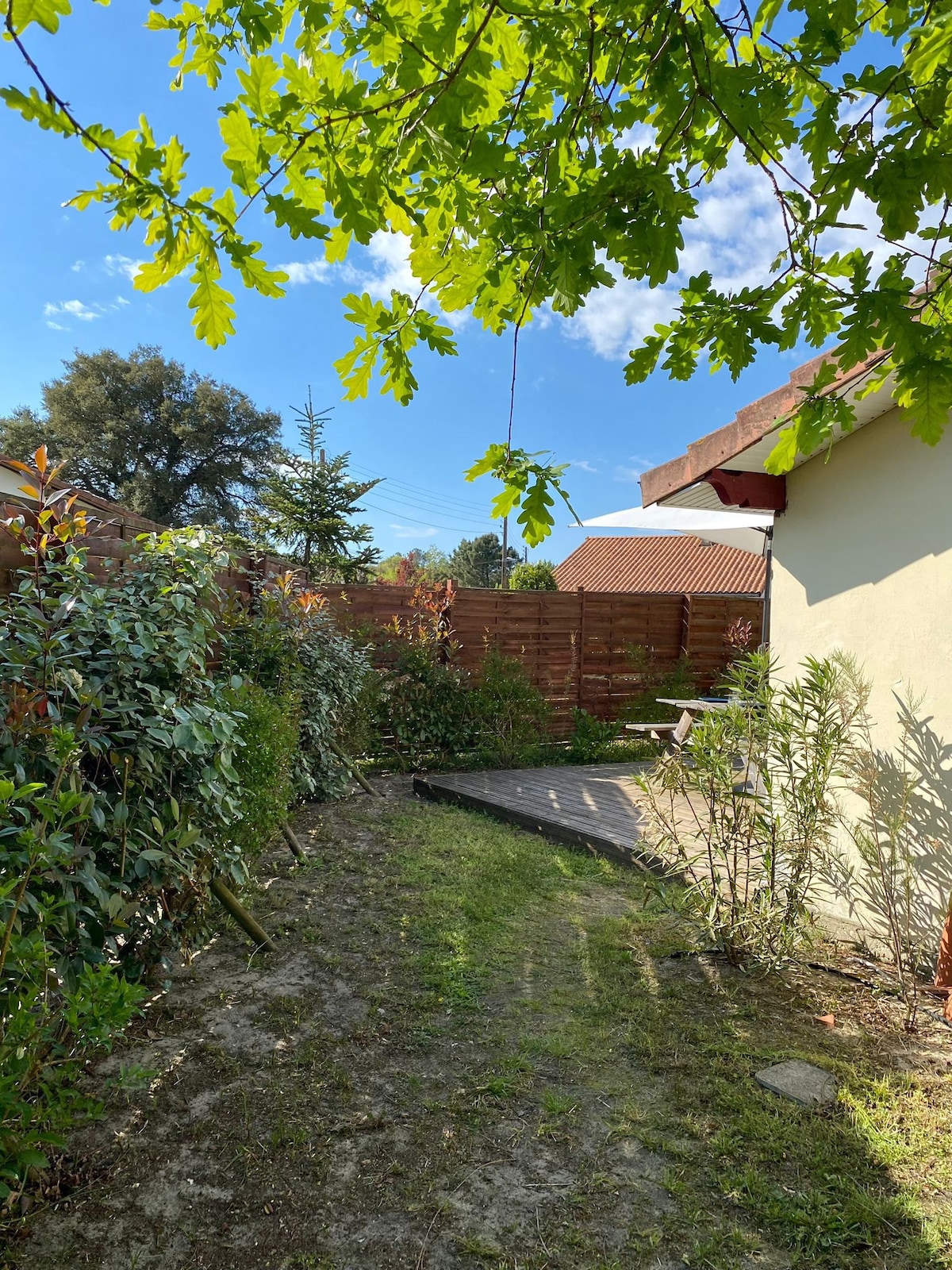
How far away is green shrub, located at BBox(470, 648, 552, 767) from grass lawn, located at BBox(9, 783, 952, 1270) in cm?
433

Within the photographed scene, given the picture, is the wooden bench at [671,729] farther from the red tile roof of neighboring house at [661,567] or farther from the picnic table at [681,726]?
the red tile roof of neighboring house at [661,567]

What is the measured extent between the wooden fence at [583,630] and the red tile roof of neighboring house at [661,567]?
15472mm

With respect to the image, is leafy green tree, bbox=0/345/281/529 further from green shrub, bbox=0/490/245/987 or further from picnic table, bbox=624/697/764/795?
green shrub, bbox=0/490/245/987

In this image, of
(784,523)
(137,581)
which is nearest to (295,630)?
(137,581)

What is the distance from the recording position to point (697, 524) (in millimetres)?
6711

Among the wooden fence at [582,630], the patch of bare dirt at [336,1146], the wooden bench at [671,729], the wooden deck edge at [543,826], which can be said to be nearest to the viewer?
the patch of bare dirt at [336,1146]

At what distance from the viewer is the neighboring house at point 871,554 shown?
10.5 ft

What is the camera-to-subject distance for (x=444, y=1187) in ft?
6.49

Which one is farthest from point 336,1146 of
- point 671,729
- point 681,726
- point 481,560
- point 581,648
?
point 481,560

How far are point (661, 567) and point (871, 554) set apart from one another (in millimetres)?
26544

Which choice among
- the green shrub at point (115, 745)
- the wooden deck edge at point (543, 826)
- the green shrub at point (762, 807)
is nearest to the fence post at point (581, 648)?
the wooden deck edge at point (543, 826)

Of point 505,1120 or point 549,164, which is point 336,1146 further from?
point 549,164

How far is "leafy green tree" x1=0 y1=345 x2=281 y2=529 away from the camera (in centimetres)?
2670

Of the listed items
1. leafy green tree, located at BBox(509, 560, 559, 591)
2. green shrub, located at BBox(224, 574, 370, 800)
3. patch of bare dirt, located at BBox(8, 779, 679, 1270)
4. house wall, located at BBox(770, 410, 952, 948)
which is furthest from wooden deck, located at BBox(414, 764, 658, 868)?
leafy green tree, located at BBox(509, 560, 559, 591)
